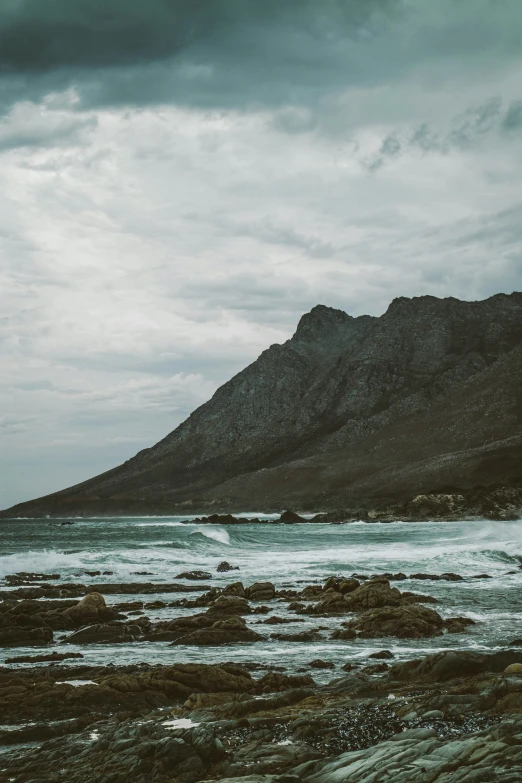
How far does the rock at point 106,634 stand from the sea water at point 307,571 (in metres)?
0.48

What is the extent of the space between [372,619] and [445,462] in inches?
4963

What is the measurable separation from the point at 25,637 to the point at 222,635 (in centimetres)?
596

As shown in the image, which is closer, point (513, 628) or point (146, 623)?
point (513, 628)

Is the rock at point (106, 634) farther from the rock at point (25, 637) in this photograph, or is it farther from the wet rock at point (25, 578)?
the wet rock at point (25, 578)

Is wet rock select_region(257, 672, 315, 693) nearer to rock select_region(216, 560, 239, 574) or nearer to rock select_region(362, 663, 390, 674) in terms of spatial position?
rock select_region(362, 663, 390, 674)

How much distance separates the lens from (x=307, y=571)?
4425 cm

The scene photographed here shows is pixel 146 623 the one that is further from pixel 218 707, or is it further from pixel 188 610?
pixel 218 707

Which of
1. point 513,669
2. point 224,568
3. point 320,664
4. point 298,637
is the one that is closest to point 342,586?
point 298,637

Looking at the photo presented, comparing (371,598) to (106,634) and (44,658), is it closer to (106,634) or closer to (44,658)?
(106,634)

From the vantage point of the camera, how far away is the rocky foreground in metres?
9.02

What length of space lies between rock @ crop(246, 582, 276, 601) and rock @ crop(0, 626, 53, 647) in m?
11.6

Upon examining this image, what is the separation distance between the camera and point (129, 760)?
382 inches

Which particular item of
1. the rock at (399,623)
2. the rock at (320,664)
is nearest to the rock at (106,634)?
the rock at (320,664)

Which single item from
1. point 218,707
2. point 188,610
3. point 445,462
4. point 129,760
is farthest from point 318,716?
point 445,462
